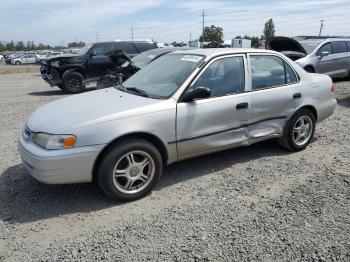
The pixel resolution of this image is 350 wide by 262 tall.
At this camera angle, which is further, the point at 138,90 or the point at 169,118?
the point at 138,90

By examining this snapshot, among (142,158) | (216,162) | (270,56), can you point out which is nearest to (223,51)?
(270,56)

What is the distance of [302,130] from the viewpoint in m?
5.20

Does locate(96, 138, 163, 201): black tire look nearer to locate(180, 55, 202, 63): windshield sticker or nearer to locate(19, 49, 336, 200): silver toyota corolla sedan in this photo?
locate(19, 49, 336, 200): silver toyota corolla sedan

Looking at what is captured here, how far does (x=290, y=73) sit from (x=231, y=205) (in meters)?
2.37

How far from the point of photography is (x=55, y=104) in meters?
4.32

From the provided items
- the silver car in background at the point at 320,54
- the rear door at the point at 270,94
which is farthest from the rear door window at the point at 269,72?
the silver car in background at the point at 320,54

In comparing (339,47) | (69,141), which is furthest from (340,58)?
(69,141)

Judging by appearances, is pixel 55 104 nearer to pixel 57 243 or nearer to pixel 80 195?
pixel 80 195

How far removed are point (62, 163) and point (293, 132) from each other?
11.0 ft

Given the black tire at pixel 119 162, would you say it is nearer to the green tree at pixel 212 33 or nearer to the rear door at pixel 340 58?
the rear door at pixel 340 58

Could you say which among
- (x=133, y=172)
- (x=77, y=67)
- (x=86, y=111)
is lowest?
(x=133, y=172)

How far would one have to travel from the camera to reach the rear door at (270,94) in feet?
14.9

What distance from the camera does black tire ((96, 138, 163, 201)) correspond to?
3.48m

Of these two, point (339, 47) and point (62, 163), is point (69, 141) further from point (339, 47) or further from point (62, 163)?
point (339, 47)
